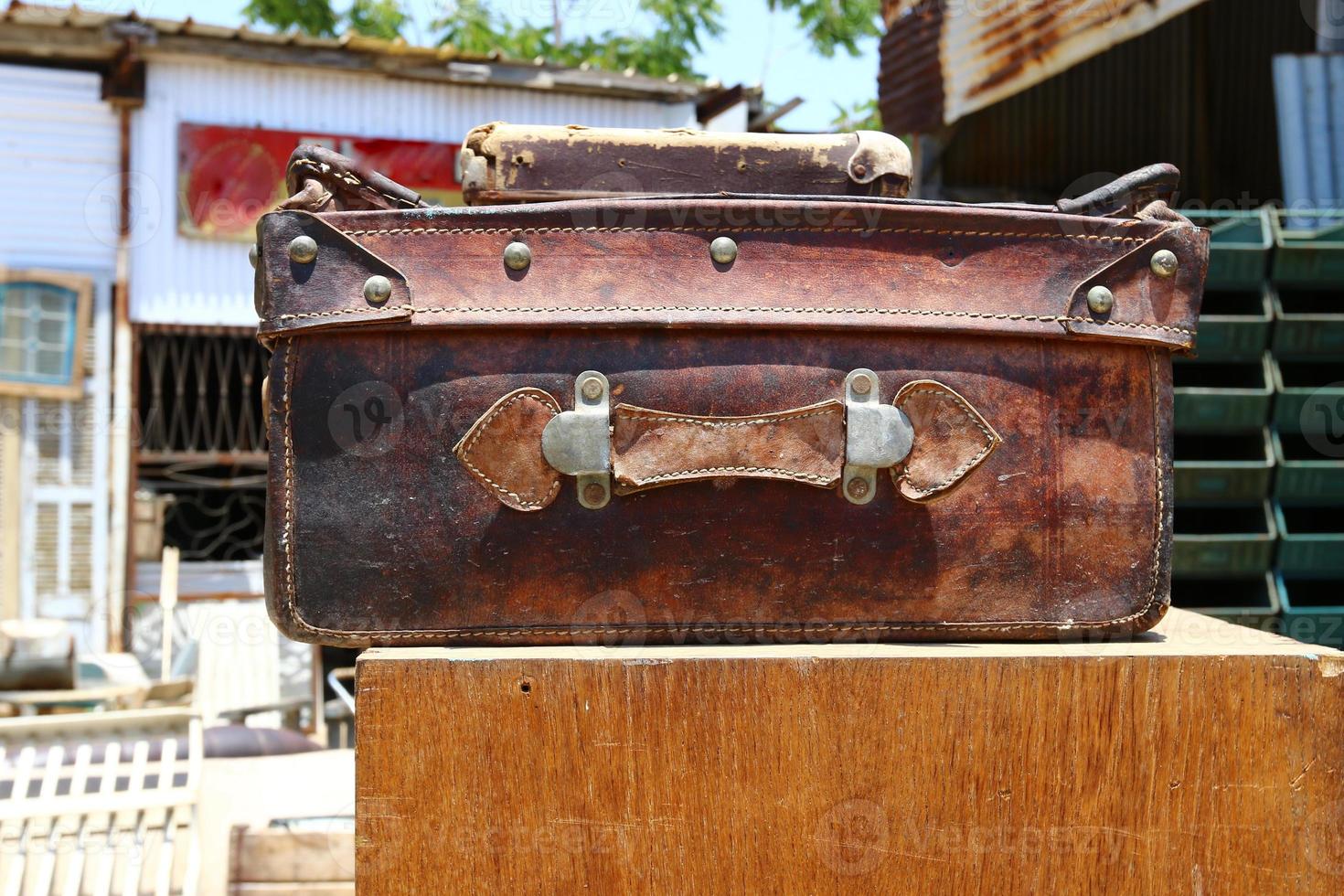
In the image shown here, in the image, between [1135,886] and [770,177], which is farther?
[770,177]

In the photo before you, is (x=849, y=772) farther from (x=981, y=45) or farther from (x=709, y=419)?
(x=981, y=45)

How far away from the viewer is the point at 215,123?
7.29 meters

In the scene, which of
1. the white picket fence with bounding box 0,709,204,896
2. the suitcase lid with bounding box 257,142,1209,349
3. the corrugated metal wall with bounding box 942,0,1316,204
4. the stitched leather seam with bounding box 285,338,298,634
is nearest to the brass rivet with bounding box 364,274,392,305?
the suitcase lid with bounding box 257,142,1209,349

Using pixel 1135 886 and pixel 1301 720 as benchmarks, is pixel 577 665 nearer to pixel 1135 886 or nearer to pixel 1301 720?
pixel 1135 886

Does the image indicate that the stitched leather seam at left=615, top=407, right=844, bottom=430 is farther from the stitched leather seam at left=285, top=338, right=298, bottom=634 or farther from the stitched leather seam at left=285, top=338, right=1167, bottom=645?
the stitched leather seam at left=285, top=338, right=298, bottom=634

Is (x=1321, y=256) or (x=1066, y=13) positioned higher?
(x=1066, y=13)

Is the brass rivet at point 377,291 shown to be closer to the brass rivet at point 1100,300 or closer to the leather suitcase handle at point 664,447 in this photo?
the leather suitcase handle at point 664,447

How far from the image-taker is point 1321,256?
11.5 ft

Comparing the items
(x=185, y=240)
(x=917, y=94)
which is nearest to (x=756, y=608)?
(x=917, y=94)

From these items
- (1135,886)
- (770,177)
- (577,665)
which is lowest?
(1135,886)

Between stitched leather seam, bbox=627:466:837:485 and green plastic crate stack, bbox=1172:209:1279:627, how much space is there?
233 centimetres

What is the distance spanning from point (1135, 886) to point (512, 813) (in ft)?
2.24

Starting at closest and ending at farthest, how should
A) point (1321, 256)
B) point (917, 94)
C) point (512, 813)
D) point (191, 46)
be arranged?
point (512, 813) < point (1321, 256) < point (917, 94) < point (191, 46)

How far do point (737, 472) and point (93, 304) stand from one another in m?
7.07
